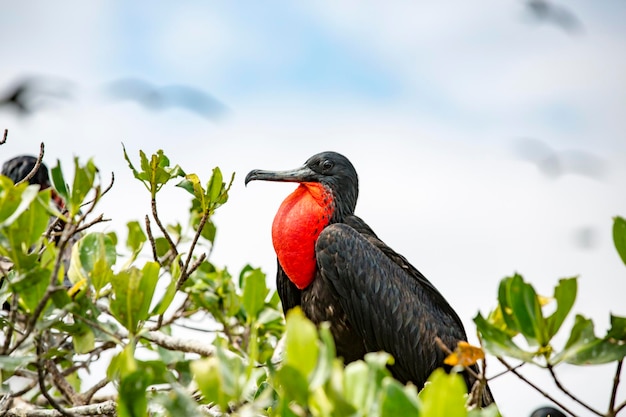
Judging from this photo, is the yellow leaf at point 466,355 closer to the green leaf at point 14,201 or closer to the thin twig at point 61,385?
the green leaf at point 14,201

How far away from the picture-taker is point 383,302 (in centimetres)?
383

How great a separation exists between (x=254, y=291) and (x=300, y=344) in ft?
6.71

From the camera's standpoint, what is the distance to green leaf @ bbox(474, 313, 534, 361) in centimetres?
199

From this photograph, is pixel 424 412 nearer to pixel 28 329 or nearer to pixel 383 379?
pixel 383 379

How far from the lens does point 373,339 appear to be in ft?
12.5

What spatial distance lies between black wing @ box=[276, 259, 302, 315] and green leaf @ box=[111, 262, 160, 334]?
6.02ft

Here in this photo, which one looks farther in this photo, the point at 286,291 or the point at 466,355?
the point at 286,291

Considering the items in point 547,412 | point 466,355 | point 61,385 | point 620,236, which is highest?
point 620,236

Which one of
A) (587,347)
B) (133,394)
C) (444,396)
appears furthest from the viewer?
(587,347)

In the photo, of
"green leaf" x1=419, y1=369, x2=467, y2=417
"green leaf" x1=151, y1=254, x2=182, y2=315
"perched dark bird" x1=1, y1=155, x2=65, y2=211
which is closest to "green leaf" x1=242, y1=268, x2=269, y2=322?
"green leaf" x1=151, y1=254, x2=182, y2=315

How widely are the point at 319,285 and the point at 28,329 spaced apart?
6.19 ft

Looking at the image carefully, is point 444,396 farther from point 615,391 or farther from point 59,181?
point 59,181

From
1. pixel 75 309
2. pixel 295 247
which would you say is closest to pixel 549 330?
pixel 75 309

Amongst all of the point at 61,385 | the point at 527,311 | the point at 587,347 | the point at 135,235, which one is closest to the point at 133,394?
the point at 527,311
